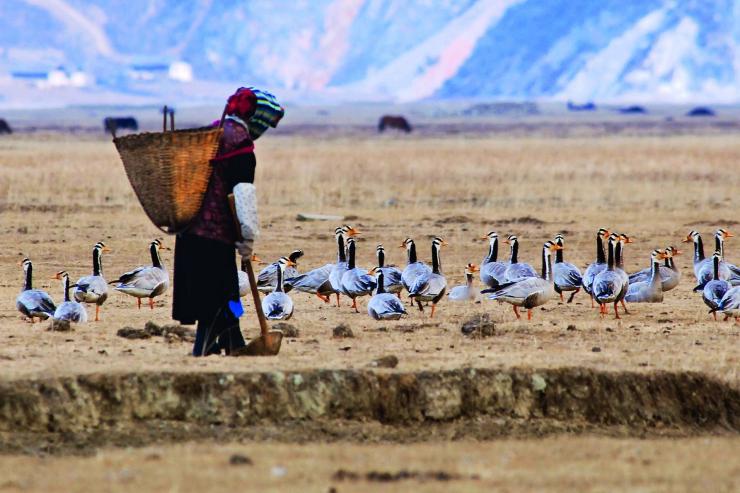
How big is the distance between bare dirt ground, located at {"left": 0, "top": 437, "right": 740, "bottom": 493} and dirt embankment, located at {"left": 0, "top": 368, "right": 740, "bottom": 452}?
413mm

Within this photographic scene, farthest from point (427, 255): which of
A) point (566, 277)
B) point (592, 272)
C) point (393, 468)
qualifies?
point (393, 468)

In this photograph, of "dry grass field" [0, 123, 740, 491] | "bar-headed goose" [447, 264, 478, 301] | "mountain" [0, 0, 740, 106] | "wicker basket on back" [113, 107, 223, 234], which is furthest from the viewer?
"mountain" [0, 0, 740, 106]

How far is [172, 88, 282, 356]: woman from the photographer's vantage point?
1084 centimetres

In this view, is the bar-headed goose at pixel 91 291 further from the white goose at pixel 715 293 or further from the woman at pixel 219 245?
the white goose at pixel 715 293

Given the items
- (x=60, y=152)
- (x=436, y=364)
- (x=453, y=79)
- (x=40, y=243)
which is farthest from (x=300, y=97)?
(x=436, y=364)

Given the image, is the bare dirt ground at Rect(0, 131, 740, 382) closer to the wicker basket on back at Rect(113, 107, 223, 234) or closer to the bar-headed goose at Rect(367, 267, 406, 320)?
the bar-headed goose at Rect(367, 267, 406, 320)

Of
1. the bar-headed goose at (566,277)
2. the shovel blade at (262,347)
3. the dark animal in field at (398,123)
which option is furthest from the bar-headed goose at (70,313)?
the dark animal in field at (398,123)

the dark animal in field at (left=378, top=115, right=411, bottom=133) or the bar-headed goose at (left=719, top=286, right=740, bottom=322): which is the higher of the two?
the dark animal in field at (left=378, top=115, right=411, bottom=133)

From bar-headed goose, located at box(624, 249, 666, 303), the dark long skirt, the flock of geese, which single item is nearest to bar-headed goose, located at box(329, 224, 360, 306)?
the flock of geese

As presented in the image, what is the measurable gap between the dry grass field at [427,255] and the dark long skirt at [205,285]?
1.11ft

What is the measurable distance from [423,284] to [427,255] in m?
6.39

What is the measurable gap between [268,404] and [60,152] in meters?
40.6

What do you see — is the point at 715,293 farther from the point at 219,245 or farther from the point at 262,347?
the point at 219,245

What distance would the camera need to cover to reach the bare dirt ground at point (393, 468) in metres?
8.56
